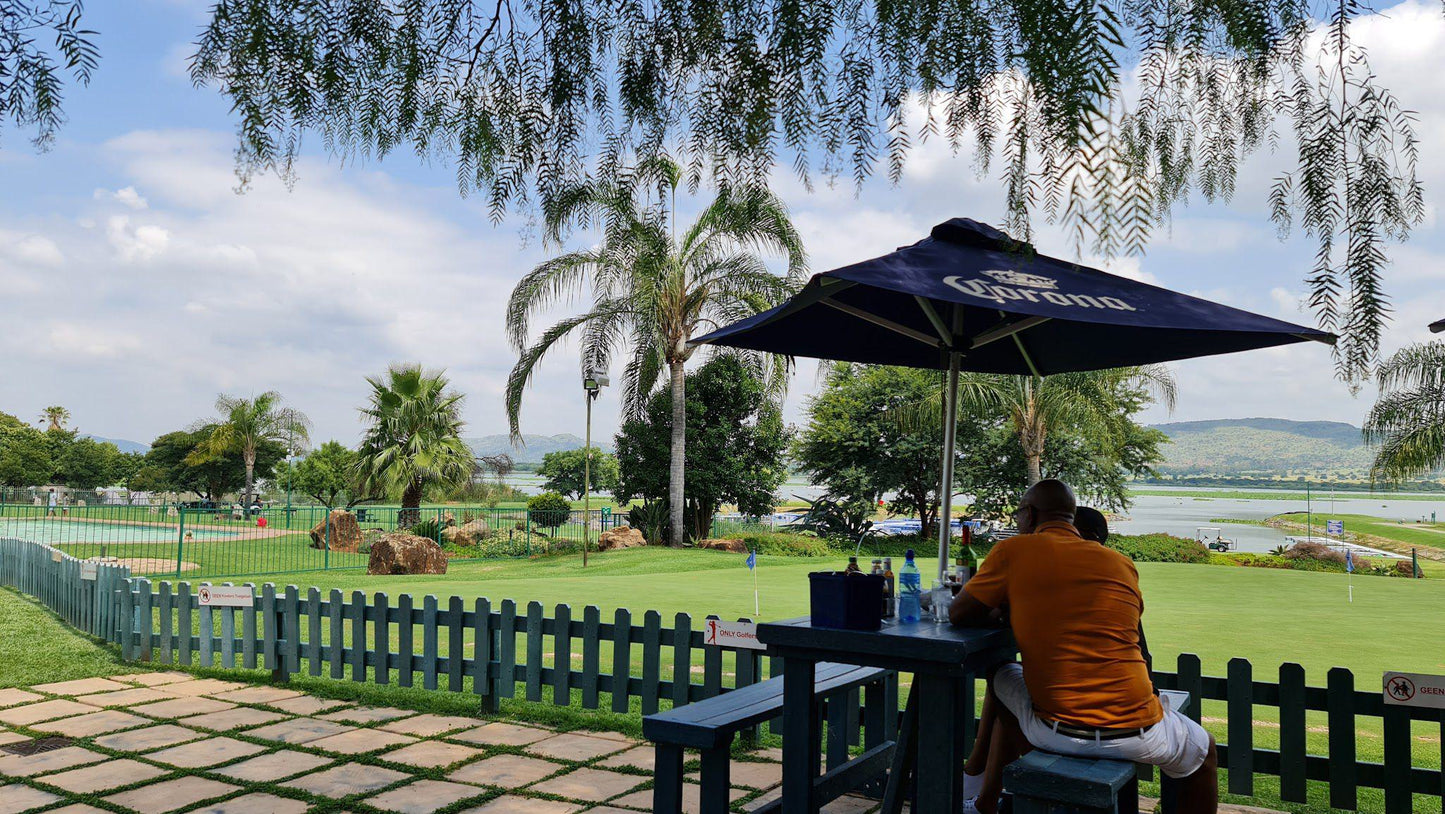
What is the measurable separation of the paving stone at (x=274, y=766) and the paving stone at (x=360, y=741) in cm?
16

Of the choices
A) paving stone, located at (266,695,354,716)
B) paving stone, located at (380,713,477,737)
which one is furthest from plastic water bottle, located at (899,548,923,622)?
paving stone, located at (266,695,354,716)

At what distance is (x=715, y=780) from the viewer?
359cm

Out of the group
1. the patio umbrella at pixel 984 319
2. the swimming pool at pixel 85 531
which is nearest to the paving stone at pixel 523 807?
the patio umbrella at pixel 984 319

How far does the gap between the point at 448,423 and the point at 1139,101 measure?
28475 millimetres

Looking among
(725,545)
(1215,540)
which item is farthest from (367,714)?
(1215,540)

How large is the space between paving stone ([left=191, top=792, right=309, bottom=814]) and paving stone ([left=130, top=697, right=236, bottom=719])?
204 cm

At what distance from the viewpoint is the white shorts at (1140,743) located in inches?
126

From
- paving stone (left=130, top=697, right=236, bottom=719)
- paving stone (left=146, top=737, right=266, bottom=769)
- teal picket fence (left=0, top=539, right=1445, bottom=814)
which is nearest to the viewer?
→ teal picket fence (left=0, top=539, right=1445, bottom=814)

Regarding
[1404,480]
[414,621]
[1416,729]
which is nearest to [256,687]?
[414,621]

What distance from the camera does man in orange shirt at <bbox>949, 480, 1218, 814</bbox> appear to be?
3221mm

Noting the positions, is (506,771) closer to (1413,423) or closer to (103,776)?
(103,776)

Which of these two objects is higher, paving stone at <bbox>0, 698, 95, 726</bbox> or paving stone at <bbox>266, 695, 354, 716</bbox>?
paving stone at <bbox>266, 695, 354, 716</bbox>

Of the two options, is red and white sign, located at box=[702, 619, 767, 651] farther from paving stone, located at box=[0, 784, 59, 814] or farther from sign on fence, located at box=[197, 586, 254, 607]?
sign on fence, located at box=[197, 586, 254, 607]

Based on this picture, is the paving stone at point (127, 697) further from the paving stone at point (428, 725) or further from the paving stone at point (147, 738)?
the paving stone at point (428, 725)
